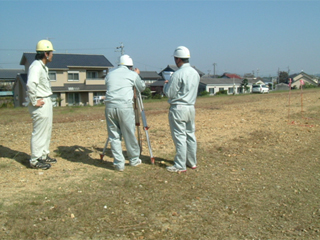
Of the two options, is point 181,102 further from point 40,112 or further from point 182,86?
point 40,112

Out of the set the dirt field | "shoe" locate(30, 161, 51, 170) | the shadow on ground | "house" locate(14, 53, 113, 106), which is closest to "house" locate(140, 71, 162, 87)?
"house" locate(14, 53, 113, 106)

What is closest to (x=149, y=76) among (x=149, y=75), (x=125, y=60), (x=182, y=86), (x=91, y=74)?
(x=149, y=75)

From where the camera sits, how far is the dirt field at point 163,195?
370 cm

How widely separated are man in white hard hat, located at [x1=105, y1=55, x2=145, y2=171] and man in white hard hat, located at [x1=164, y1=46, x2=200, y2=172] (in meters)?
0.65

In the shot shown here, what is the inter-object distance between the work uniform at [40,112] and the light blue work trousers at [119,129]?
3.32 feet

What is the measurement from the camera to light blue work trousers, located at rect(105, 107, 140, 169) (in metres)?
5.31

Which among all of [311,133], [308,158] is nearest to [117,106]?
[308,158]

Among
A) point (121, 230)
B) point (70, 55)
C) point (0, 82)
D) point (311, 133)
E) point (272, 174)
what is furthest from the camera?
point (0, 82)

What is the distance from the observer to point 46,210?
3947 millimetres

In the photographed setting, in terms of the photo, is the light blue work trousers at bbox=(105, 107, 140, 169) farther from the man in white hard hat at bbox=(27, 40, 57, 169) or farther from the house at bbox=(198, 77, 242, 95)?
the house at bbox=(198, 77, 242, 95)

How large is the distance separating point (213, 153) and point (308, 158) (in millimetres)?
1975

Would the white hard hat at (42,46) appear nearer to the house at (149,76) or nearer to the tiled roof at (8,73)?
the tiled roof at (8,73)

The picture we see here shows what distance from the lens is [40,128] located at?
5.31 m

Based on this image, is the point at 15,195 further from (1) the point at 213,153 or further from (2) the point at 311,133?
(2) the point at 311,133
